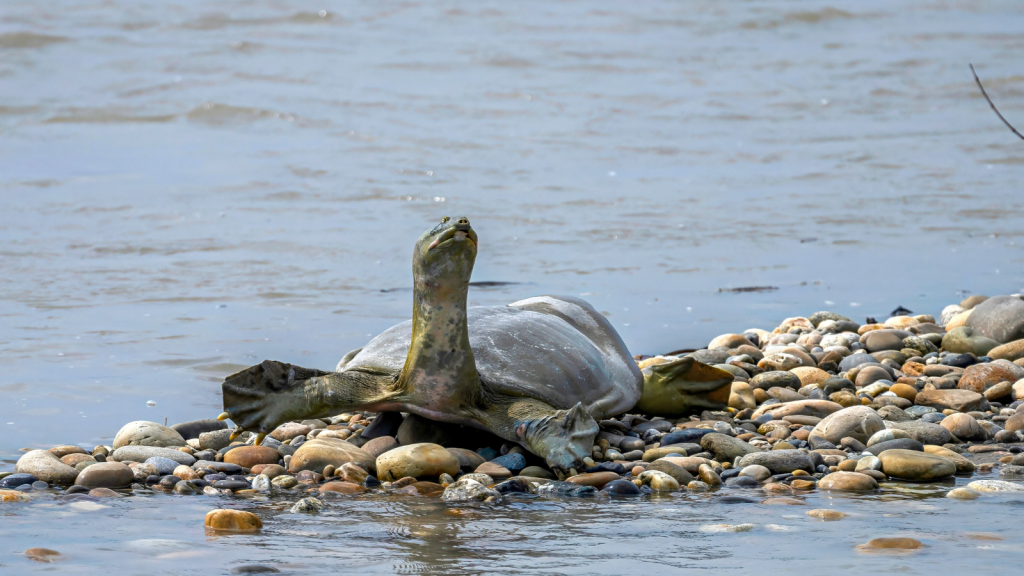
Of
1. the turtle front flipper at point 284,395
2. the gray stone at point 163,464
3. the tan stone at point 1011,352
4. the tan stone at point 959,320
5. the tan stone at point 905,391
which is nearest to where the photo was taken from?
the gray stone at point 163,464

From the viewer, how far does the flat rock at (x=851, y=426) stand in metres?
4.75

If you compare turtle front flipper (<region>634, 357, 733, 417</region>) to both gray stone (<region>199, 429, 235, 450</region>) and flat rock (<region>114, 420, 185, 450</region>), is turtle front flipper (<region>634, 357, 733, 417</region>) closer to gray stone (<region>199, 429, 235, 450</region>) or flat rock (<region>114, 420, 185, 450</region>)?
gray stone (<region>199, 429, 235, 450</region>)

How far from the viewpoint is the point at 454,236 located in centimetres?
430

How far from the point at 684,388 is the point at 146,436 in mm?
2445

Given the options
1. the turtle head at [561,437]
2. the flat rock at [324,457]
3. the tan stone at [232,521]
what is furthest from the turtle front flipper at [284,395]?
the tan stone at [232,521]

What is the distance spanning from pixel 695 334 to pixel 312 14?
17.9 m

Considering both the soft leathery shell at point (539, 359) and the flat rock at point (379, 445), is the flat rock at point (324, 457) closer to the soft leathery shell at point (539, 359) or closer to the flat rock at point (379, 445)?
the flat rock at point (379, 445)

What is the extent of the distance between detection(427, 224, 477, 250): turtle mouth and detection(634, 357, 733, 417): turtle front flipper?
4.85 ft

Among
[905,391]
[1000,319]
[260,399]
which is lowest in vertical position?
[905,391]

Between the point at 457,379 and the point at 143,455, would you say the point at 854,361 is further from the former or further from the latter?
the point at 143,455

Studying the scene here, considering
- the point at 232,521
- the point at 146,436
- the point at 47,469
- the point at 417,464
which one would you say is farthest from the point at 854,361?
the point at 47,469

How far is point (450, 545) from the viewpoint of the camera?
10.6 ft

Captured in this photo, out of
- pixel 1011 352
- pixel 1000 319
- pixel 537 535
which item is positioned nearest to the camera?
pixel 537 535

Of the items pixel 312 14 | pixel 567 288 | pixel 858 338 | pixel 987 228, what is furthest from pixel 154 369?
pixel 312 14
